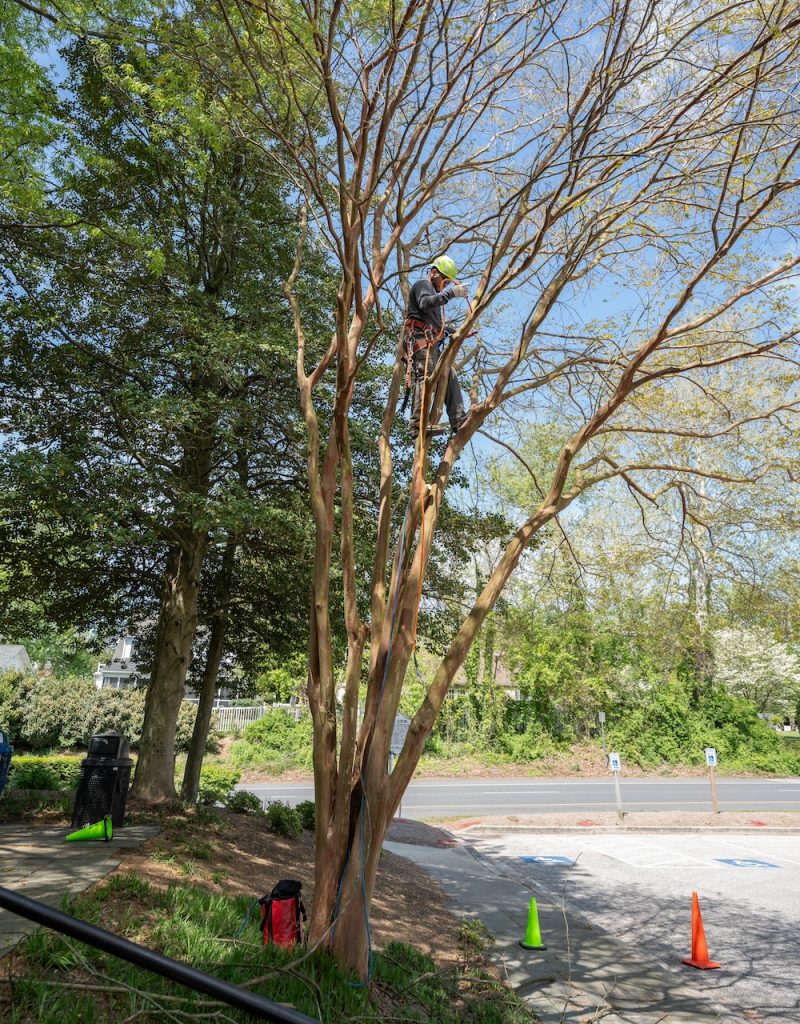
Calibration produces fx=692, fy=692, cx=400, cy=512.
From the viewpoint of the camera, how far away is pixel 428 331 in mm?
5422

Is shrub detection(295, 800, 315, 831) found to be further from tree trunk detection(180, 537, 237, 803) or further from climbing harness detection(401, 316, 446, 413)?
climbing harness detection(401, 316, 446, 413)

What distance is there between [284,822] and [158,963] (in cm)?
1032

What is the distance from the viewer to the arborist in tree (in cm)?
520

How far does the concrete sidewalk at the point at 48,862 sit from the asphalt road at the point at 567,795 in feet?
39.5

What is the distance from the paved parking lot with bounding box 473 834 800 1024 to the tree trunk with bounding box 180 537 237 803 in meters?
A: 6.05

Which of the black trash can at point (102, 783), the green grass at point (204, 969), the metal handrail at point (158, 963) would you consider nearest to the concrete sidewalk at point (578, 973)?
the green grass at point (204, 969)

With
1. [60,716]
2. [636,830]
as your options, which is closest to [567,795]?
[636,830]

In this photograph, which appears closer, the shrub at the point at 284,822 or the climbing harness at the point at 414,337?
the climbing harness at the point at 414,337

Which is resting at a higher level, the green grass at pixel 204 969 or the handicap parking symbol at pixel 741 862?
the green grass at pixel 204 969

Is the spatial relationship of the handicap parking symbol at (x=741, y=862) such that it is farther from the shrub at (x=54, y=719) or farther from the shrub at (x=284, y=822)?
the shrub at (x=54, y=719)

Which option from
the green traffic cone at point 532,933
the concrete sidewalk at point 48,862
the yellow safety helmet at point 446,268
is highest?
the yellow safety helmet at point 446,268

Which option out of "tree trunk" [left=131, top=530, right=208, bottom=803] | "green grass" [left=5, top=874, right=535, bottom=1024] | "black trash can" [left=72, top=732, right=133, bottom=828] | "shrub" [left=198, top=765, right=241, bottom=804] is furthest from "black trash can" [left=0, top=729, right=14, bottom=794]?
"shrub" [left=198, top=765, right=241, bottom=804]

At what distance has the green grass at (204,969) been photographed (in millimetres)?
3377

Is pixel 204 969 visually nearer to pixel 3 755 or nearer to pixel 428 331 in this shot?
pixel 428 331
